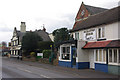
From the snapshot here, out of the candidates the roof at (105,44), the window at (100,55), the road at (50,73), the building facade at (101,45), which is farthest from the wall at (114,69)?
the roof at (105,44)

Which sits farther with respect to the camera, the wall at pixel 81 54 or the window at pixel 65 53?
the window at pixel 65 53

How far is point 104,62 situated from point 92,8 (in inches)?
856

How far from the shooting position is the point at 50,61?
28266mm

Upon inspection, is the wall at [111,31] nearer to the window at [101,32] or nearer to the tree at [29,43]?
the window at [101,32]

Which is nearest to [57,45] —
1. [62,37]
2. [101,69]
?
[101,69]

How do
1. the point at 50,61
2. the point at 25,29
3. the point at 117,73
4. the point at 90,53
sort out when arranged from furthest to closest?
the point at 25,29 < the point at 50,61 < the point at 90,53 < the point at 117,73

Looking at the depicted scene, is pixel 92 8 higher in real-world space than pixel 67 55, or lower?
higher

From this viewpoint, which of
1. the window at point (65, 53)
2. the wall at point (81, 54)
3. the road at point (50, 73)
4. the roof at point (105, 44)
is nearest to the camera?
the road at point (50, 73)

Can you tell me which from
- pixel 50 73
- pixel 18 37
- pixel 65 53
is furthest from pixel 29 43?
pixel 50 73

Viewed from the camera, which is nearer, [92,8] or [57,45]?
[57,45]

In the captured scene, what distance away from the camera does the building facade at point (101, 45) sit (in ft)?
55.1

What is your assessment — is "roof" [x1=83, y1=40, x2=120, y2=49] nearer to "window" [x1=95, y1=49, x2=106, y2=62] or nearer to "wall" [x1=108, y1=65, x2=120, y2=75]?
"window" [x1=95, y1=49, x2=106, y2=62]

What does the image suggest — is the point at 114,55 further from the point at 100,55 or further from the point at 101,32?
the point at 101,32

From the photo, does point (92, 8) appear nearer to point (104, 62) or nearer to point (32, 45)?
point (32, 45)
